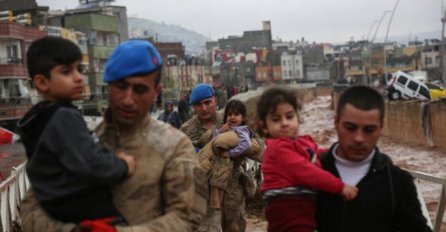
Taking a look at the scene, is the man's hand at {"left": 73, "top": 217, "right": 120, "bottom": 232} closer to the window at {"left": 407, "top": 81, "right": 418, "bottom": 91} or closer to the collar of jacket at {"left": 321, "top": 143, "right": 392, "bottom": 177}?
the collar of jacket at {"left": 321, "top": 143, "right": 392, "bottom": 177}

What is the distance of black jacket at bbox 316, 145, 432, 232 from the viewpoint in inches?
107

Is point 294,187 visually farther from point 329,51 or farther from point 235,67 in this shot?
point 329,51

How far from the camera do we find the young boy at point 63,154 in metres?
2.33

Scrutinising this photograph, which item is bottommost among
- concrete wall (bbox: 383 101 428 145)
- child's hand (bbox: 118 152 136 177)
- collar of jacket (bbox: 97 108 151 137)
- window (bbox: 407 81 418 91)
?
concrete wall (bbox: 383 101 428 145)

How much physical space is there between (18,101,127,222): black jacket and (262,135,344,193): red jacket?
2.23 feet

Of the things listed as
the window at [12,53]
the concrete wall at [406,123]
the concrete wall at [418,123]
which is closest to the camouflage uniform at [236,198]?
the concrete wall at [418,123]

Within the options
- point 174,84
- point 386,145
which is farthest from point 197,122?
point 174,84

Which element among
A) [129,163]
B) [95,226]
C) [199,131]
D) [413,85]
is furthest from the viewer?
[413,85]

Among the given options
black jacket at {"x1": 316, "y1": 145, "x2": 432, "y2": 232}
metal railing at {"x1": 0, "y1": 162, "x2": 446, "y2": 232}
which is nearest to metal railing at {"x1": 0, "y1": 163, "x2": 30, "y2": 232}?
metal railing at {"x1": 0, "y1": 162, "x2": 446, "y2": 232}

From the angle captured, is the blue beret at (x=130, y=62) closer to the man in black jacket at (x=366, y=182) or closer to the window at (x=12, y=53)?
the man in black jacket at (x=366, y=182)

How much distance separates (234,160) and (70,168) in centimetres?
365

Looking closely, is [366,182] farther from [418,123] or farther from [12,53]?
[12,53]

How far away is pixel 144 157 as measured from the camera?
2.54 metres

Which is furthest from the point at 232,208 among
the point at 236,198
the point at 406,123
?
the point at 406,123
